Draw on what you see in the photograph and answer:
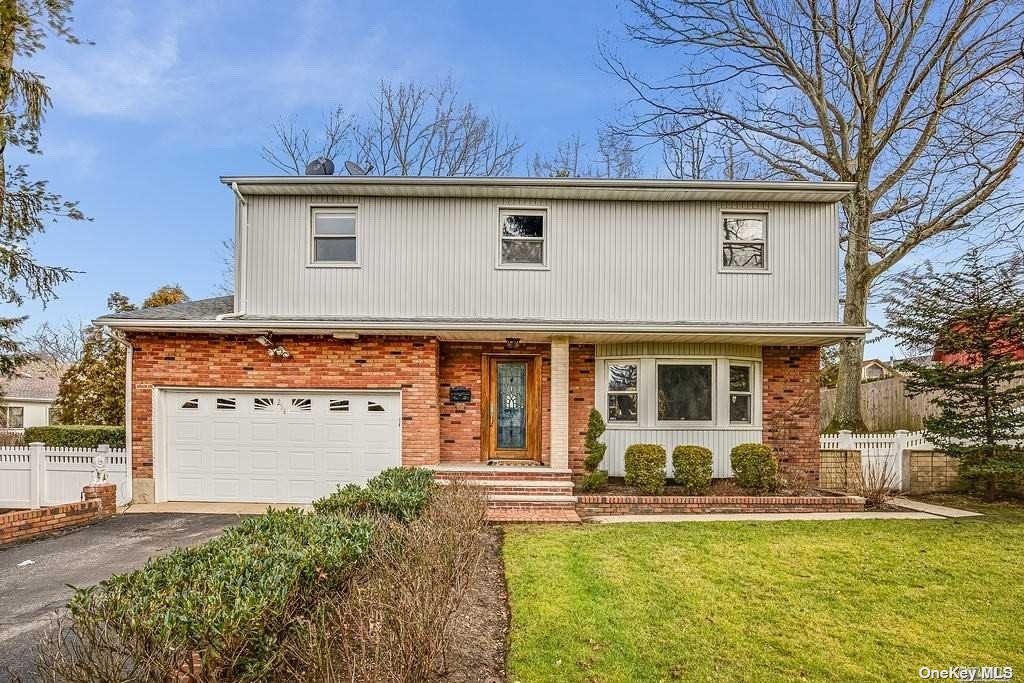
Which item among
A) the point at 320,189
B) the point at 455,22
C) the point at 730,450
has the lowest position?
the point at 730,450

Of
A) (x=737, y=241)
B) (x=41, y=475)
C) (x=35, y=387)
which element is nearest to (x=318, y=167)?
(x=41, y=475)

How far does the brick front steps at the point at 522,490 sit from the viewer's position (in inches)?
311

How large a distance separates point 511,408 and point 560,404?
129 cm

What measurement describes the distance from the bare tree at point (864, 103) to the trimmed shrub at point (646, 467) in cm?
858

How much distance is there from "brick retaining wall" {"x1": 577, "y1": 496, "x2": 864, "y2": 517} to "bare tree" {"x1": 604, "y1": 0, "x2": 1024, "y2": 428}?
7181mm

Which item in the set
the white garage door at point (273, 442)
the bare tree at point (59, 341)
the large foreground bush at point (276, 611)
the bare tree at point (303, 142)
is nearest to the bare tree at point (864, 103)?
the bare tree at point (303, 142)

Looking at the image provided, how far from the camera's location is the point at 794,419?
400 inches

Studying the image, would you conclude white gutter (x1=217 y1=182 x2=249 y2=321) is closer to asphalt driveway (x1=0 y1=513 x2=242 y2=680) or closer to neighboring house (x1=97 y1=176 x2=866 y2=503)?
neighboring house (x1=97 y1=176 x2=866 y2=503)

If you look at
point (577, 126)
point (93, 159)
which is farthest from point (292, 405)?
point (577, 126)

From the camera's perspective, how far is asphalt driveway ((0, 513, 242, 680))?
441 cm

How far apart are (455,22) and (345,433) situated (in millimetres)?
12827

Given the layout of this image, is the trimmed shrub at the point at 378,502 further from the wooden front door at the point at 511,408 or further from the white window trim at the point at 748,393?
the white window trim at the point at 748,393

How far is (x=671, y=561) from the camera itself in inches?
231

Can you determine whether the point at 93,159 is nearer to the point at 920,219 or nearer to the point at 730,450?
the point at 730,450
